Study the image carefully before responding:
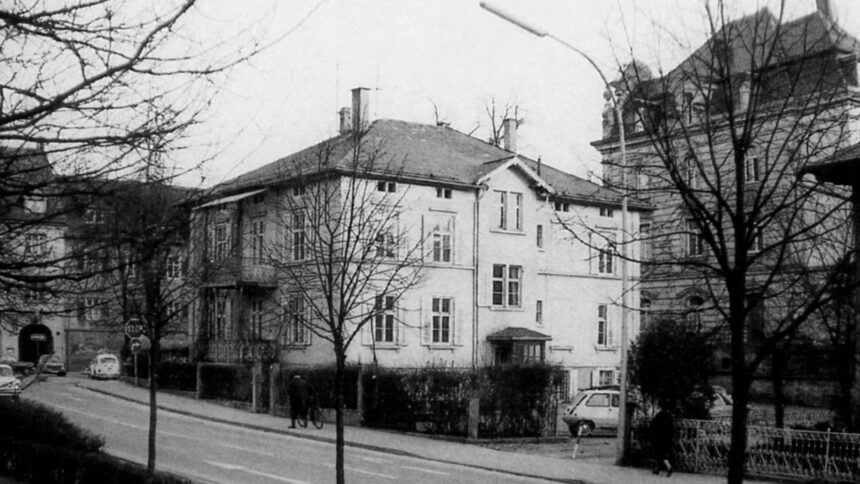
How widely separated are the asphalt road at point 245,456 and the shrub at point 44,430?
8.57 ft

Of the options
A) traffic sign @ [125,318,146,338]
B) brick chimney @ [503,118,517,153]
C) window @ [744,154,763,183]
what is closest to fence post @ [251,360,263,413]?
traffic sign @ [125,318,146,338]

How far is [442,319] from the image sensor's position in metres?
44.2

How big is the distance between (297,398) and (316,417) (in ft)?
5.22

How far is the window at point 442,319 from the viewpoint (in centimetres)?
4394

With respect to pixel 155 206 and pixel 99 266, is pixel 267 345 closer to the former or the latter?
pixel 155 206

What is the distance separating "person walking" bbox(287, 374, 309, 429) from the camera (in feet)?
109

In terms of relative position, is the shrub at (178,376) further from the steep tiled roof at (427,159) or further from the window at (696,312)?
the window at (696,312)

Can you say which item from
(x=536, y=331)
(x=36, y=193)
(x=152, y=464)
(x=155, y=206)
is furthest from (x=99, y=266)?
(x=536, y=331)

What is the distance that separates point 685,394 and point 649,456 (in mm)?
1690

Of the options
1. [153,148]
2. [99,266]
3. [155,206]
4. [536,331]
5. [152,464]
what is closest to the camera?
[153,148]

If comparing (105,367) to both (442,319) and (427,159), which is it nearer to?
(442,319)

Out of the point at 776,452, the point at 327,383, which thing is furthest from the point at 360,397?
the point at 776,452

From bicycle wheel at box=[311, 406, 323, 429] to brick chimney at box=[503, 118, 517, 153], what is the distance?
78.2ft

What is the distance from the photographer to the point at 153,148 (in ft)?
26.4
